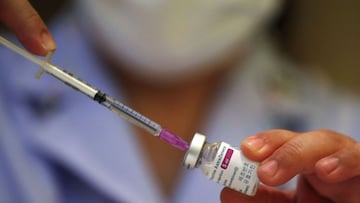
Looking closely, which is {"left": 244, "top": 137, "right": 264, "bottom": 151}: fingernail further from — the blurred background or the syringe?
the blurred background

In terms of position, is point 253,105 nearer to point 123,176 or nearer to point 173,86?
point 173,86

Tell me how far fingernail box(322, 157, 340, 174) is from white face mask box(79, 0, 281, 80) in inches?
20.2

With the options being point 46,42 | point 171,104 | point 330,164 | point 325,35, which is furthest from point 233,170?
point 325,35

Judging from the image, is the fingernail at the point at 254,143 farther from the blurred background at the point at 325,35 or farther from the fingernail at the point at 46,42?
the blurred background at the point at 325,35

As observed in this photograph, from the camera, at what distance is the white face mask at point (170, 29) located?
1.03 metres

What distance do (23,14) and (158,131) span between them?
7.7 inches

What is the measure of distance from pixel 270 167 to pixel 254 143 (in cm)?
3

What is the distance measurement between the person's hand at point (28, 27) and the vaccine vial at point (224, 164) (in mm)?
188

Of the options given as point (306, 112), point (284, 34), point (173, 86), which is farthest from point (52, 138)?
point (284, 34)

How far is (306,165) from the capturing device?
608mm

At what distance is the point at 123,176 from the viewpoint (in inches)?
39.9

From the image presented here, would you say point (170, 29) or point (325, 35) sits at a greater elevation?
point (325, 35)

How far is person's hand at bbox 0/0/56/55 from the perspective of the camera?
58 cm

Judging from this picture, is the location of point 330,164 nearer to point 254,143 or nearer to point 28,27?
point 254,143
